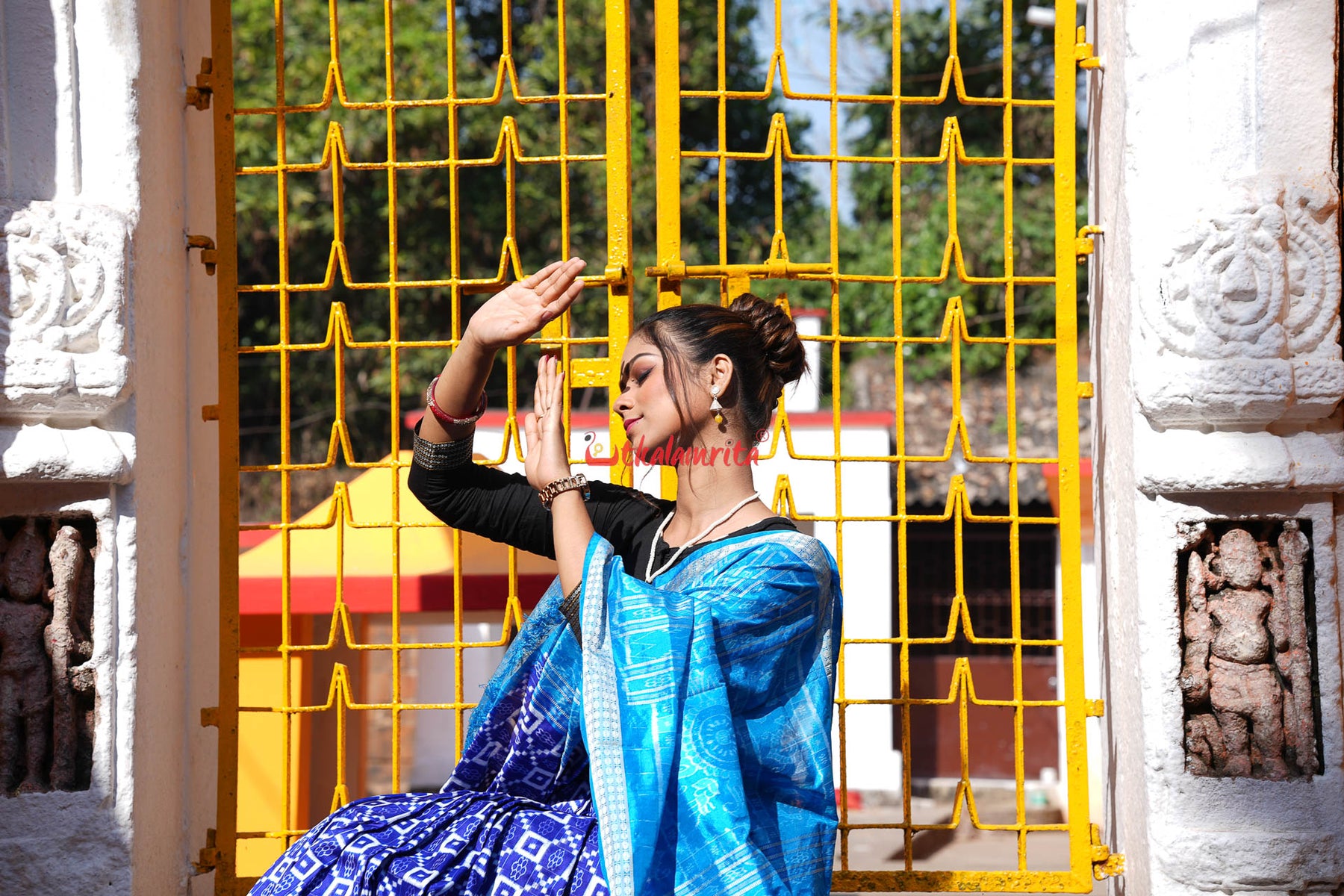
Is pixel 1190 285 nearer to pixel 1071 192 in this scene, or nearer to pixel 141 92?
pixel 1071 192

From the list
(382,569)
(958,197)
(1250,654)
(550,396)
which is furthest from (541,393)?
(958,197)

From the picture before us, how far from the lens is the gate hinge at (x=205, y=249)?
2812 mm

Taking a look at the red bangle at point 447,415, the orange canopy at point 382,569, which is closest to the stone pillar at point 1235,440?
the red bangle at point 447,415

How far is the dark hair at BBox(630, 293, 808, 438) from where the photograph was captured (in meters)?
2.19

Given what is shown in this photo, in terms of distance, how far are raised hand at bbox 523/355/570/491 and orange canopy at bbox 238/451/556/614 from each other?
8.56 feet

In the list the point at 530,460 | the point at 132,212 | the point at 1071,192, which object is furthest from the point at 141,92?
the point at 1071,192

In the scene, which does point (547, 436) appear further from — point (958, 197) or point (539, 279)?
point (958, 197)

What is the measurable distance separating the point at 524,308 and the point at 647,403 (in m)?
0.30

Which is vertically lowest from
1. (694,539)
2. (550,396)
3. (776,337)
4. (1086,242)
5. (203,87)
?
(694,539)

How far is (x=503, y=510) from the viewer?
2408mm

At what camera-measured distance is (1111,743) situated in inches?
109

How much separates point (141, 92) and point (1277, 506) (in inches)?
94.3

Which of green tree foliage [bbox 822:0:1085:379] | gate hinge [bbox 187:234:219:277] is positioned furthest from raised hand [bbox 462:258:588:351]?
green tree foliage [bbox 822:0:1085:379]

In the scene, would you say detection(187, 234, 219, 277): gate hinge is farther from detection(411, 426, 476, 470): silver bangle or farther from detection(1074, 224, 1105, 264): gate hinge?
detection(1074, 224, 1105, 264): gate hinge
